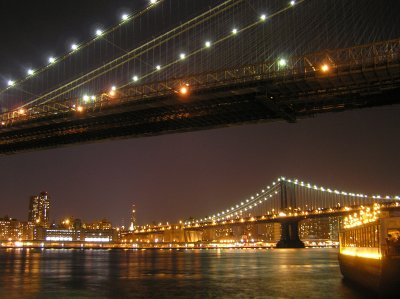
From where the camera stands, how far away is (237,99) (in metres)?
28.0

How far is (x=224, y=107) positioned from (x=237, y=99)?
4.93ft

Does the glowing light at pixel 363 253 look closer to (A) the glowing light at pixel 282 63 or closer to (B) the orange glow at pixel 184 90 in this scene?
(A) the glowing light at pixel 282 63

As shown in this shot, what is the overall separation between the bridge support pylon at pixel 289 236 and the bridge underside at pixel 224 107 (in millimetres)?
65559

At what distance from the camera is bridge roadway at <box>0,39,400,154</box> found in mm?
23875

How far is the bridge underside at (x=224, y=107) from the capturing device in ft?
81.4

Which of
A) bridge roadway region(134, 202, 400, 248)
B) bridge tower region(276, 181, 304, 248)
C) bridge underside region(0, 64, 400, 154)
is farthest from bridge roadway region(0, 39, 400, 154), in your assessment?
bridge tower region(276, 181, 304, 248)

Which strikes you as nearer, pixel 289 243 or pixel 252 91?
pixel 252 91

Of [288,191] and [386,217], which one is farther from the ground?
[288,191]

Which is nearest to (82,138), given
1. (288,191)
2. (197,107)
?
(197,107)

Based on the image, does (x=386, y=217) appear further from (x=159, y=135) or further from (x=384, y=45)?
(x=159, y=135)

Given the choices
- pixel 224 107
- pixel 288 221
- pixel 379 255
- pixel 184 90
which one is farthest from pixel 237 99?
pixel 288 221

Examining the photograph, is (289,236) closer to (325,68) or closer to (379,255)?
(325,68)

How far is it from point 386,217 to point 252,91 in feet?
32.1

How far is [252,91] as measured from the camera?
2670cm
